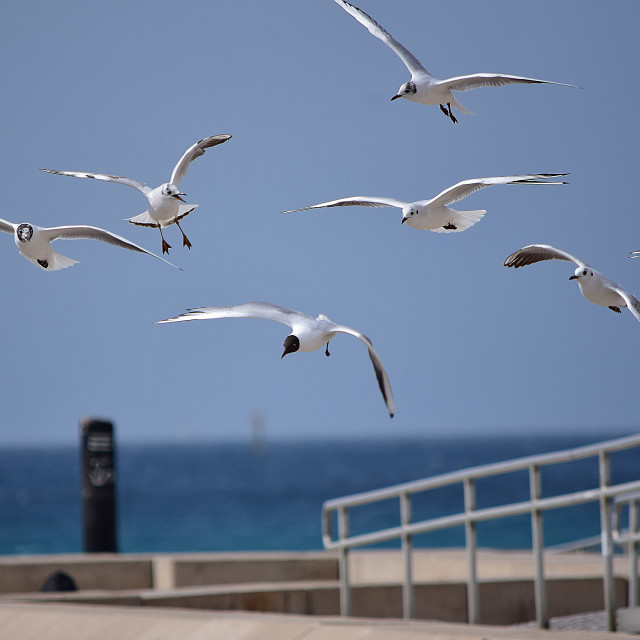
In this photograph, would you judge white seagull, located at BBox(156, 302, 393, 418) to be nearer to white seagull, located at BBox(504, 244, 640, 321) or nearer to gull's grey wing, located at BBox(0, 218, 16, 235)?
white seagull, located at BBox(504, 244, 640, 321)

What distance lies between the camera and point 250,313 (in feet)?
10.5

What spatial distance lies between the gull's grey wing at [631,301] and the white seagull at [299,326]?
1.96 ft

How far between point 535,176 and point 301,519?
58.2m

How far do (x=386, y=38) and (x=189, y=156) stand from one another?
0.68 meters

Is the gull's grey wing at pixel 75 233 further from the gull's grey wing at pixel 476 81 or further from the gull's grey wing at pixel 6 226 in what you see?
the gull's grey wing at pixel 476 81

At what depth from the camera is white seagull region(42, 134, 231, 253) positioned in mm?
3074

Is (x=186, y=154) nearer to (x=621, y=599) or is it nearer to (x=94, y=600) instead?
(x=94, y=600)

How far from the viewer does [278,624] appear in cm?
704

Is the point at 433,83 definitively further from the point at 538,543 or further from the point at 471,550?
the point at 471,550

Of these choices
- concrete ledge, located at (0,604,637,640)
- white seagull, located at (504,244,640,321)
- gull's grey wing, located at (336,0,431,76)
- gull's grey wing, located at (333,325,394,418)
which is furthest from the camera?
concrete ledge, located at (0,604,637,640)

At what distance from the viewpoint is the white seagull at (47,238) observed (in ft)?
10.5

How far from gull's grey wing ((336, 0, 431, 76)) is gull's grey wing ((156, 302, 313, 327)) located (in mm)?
783

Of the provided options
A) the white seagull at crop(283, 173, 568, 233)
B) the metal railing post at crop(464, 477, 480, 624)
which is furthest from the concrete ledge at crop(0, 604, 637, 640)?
the white seagull at crop(283, 173, 568, 233)

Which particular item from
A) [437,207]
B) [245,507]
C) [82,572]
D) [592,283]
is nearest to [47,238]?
[437,207]
